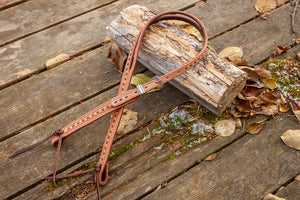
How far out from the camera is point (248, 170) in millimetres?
1440

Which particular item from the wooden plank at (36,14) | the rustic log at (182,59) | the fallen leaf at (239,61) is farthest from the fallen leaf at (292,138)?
the wooden plank at (36,14)

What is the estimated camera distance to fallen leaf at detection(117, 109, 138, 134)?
1.58 m

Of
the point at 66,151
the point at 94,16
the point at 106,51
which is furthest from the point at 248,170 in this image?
the point at 94,16

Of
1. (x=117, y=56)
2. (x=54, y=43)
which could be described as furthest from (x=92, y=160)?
(x=54, y=43)

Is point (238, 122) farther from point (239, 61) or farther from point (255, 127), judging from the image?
point (239, 61)

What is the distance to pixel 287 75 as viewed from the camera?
179 cm

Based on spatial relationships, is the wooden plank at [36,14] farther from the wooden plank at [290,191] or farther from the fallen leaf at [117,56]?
the wooden plank at [290,191]

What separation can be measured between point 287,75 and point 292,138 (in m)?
0.52

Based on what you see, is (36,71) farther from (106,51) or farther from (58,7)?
(58,7)

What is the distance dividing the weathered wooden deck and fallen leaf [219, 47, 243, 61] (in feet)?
0.26

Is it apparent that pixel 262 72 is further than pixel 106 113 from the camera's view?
Yes

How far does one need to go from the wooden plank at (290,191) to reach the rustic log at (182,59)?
55 centimetres

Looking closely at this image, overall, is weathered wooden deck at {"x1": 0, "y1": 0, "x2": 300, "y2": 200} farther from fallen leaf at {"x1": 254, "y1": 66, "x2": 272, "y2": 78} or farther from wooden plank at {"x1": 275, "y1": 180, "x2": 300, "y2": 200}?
fallen leaf at {"x1": 254, "y1": 66, "x2": 272, "y2": 78}

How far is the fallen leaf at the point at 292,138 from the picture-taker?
149 centimetres
